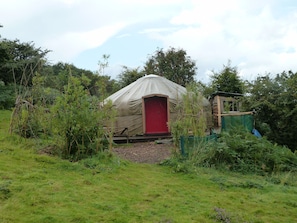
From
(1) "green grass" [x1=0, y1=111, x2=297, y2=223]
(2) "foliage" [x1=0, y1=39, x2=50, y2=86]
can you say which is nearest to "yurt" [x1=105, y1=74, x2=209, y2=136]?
(2) "foliage" [x1=0, y1=39, x2=50, y2=86]

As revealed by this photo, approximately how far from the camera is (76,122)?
5.01m

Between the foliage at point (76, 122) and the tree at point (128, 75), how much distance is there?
1307 centimetres

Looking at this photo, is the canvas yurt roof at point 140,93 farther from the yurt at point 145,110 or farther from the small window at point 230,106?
the small window at point 230,106

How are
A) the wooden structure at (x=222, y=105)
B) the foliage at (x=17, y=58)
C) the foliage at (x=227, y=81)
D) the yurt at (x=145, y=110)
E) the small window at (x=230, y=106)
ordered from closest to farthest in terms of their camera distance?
the yurt at (x=145, y=110) → the wooden structure at (x=222, y=105) → the small window at (x=230, y=106) → the foliage at (x=17, y=58) → the foliage at (x=227, y=81)

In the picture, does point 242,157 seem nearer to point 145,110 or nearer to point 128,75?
point 145,110

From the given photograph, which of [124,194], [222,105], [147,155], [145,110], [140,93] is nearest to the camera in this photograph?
[124,194]

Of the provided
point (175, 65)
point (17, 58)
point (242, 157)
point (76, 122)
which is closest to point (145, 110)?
point (242, 157)

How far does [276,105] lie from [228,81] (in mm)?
5285

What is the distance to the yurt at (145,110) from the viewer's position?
34.0 feet

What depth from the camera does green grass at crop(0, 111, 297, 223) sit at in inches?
114

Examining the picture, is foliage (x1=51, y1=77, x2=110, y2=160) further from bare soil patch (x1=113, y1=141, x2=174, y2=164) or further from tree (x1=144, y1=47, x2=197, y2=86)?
tree (x1=144, y1=47, x2=197, y2=86)

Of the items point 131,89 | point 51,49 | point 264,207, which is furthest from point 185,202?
point 51,49

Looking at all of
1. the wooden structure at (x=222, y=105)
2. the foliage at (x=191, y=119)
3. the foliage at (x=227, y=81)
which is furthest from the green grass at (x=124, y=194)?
the foliage at (x=227, y=81)

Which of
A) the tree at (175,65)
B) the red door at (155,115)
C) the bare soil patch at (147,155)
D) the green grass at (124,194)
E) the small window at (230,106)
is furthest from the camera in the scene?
the tree at (175,65)
